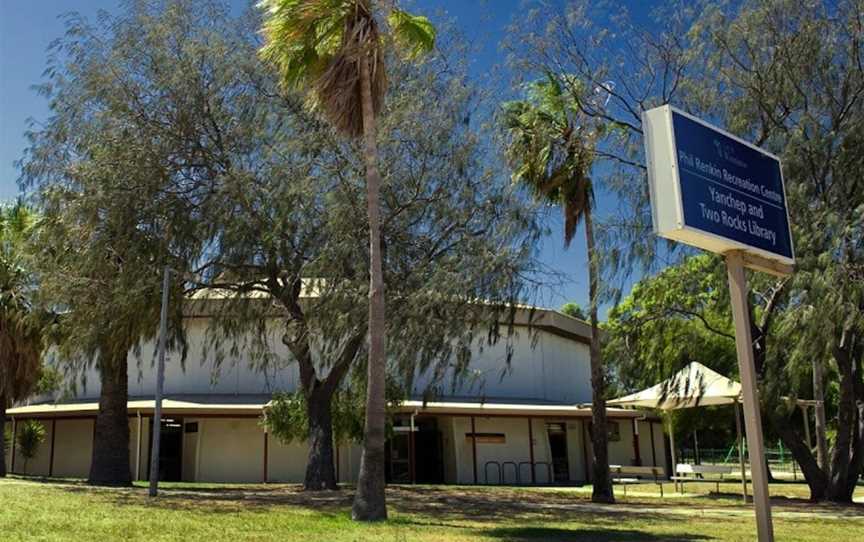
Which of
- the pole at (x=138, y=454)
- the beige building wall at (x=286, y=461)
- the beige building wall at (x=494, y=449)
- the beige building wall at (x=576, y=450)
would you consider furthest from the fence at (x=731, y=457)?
the pole at (x=138, y=454)

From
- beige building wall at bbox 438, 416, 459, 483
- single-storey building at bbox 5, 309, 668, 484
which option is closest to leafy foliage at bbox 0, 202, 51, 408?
single-storey building at bbox 5, 309, 668, 484

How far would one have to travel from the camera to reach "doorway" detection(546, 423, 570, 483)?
1375 inches

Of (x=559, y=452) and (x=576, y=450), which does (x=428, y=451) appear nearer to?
(x=559, y=452)

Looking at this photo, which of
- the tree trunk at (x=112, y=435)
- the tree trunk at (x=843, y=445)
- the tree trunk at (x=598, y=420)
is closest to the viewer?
the tree trunk at (x=843, y=445)

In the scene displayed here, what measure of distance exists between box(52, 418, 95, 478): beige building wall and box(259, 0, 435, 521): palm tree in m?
22.3

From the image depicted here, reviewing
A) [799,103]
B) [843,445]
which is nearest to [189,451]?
[843,445]

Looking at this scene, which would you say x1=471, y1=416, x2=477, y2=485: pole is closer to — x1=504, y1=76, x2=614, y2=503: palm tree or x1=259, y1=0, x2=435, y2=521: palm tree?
x1=504, y1=76, x2=614, y2=503: palm tree

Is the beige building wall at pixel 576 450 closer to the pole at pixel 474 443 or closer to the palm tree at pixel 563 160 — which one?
the pole at pixel 474 443

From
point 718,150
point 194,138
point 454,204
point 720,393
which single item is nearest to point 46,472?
point 194,138

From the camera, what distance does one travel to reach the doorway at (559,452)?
115ft

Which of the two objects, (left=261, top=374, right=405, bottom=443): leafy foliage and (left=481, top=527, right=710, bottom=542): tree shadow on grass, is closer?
(left=481, top=527, right=710, bottom=542): tree shadow on grass

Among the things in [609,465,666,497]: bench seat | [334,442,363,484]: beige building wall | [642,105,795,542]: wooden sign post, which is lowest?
[609,465,666,497]: bench seat

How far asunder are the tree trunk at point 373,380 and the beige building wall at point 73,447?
22.2 meters

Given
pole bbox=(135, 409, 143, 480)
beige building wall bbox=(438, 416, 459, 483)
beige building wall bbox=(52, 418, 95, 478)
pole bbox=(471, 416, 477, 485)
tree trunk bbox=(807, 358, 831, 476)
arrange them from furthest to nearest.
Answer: beige building wall bbox=(52, 418, 95, 478)
beige building wall bbox=(438, 416, 459, 483)
pole bbox=(471, 416, 477, 485)
pole bbox=(135, 409, 143, 480)
tree trunk bbox=(807, 358, 831, 476)
